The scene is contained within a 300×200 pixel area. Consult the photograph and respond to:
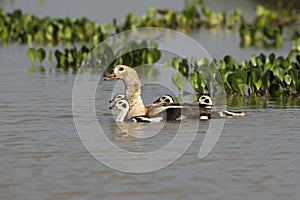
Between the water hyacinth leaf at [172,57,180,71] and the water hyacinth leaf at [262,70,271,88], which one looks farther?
the water hyacinth leaf at [172,57,180,71]

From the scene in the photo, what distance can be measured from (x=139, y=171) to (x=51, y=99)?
502 cm

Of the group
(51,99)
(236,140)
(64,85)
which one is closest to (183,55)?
(64,85)

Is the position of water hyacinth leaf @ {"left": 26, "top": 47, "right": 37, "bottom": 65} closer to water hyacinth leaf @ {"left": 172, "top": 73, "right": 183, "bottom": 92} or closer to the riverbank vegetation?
the riverbank vegetation

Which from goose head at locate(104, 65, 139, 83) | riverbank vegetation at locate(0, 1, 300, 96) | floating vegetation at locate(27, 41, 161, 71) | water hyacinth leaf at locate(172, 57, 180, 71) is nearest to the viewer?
goose head at locate(104, 65, 139, 83)

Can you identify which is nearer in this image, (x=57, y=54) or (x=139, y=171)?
(x=139, y=171)

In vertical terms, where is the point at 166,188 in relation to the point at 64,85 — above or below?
below

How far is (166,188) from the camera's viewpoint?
25.5ft

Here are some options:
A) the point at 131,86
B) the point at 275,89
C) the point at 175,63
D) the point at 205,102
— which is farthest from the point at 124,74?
the point at 175,63

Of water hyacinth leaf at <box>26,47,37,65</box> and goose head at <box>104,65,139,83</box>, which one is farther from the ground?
water hyacinth leaf at <box>26,47,37,65</box>

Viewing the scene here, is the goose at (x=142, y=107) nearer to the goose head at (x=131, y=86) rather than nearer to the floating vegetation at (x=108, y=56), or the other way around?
the goose head at (x=131, y=86)

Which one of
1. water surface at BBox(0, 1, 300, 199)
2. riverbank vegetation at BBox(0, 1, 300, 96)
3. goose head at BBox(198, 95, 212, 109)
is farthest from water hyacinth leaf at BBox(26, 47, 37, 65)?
goose head at BBox(198, 95, 212, 109)

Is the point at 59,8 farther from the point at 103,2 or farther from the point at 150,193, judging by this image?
the point at 150,193

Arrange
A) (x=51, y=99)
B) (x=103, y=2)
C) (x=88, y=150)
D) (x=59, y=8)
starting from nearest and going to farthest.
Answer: (x=88, y=150) → (x=51, y=99) → (x=59, y=8) → (x=103, y=2)

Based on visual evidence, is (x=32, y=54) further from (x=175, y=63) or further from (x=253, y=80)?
(x=253, y=80)
